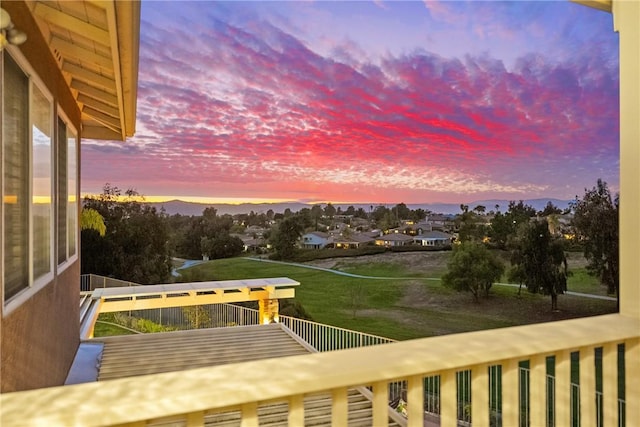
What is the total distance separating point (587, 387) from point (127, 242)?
41.9 ft

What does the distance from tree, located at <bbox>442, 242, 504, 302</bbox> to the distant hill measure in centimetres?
146

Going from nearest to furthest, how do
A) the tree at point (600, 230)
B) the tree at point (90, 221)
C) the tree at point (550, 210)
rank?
the tree at point (90, 221)
the tree at point (600, 230)
the tree at point (550, 210)

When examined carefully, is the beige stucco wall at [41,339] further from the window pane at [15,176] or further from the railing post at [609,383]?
the railing post at [609,383]

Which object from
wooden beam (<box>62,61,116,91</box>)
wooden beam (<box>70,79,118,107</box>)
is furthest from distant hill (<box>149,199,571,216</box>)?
wooden beam (<box>62,61,116,91</box>)

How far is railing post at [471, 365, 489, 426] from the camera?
104 centimetres

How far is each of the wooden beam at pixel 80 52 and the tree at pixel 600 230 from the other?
12.0m

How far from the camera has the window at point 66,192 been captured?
3.68 meters

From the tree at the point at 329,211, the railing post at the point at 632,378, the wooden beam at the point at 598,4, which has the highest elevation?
the wooden beam at the point at 598,4

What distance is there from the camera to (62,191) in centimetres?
386

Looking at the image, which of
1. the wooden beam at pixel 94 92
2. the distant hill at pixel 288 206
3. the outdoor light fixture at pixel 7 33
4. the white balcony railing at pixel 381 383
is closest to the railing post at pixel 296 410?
the white balcony railing at pixel 381 383

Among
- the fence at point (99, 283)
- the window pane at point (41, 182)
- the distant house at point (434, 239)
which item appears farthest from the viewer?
the distant house at point (434, 239)

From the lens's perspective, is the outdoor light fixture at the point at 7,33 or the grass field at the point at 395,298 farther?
the grass field at the point at 395,298

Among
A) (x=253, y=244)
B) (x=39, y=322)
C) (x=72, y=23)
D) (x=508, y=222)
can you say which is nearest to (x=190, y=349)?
(x=39, y=322)

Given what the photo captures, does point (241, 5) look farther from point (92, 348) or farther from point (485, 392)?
point (485, 392)
